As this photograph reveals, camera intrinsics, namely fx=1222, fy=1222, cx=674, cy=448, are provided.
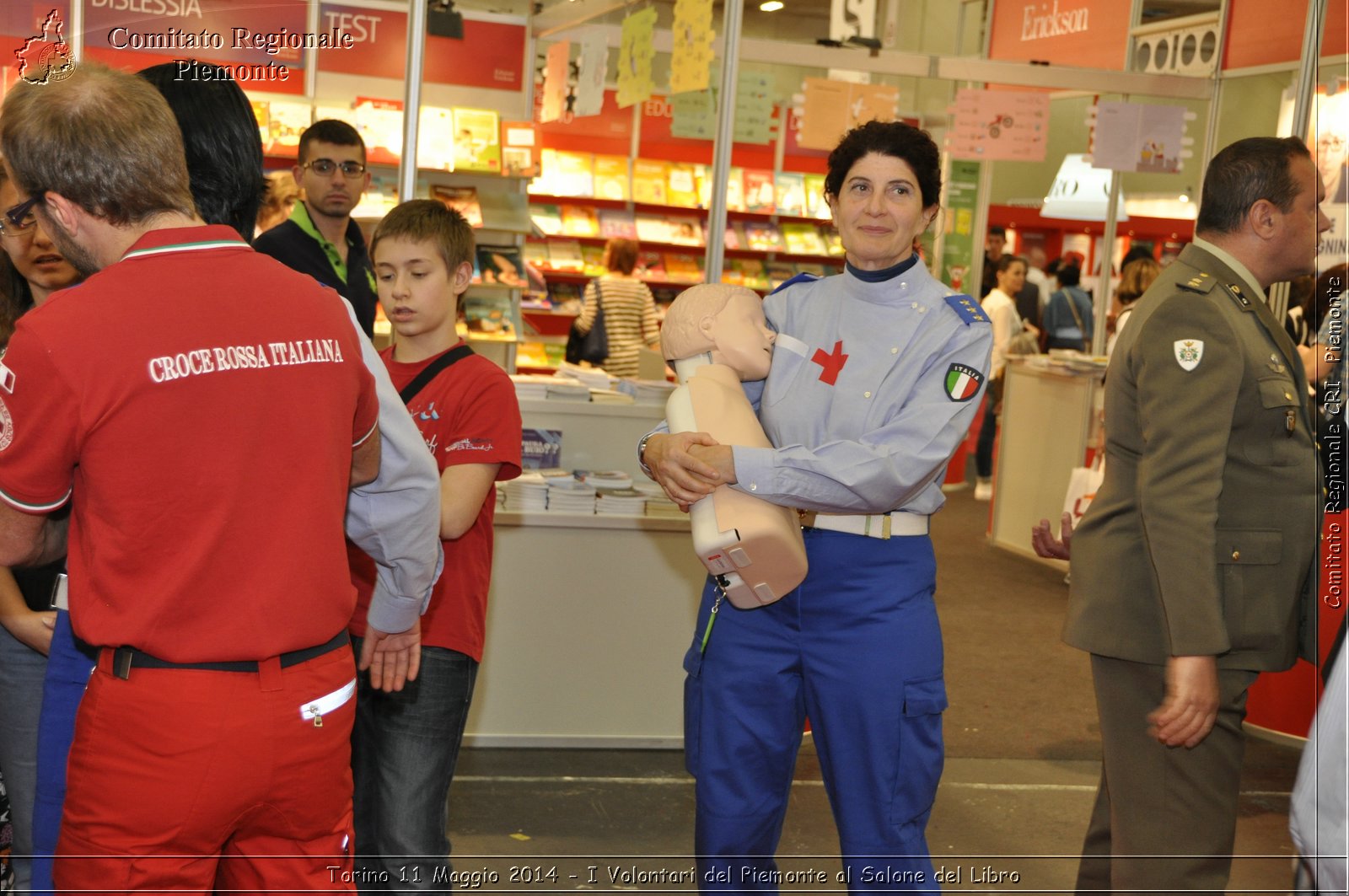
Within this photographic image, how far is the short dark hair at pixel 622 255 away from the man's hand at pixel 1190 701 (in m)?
6.36

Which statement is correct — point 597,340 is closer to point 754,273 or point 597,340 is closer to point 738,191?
point 754,273

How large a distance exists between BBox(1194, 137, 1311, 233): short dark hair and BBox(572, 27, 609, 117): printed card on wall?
2.63 meters

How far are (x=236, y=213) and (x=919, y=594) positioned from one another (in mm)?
1314

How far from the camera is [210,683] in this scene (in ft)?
4.62

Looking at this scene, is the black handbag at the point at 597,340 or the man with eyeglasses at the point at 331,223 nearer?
the man with eyeglasses at the point at 331,223

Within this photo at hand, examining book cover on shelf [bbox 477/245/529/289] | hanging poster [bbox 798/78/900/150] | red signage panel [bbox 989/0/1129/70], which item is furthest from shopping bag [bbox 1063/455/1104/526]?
red signage panel [bbox 989/0/1129/70]

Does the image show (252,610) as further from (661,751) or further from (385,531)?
(661,751)

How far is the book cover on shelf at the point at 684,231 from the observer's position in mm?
10664

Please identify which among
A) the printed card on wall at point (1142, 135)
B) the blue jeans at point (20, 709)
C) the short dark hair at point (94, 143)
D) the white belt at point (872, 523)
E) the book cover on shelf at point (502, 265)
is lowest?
the blue jeans at point (20, 709)

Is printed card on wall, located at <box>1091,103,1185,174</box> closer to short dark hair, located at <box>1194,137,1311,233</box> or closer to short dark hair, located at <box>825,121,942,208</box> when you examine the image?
short dark hair, located at <box>1194,137,1311,233</box>

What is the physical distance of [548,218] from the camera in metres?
10.1

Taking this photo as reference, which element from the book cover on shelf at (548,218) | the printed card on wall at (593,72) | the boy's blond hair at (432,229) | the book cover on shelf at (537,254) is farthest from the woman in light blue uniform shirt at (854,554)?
the book cover on shelf at (548,218)

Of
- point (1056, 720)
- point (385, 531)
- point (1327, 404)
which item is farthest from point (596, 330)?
point (385, 531)

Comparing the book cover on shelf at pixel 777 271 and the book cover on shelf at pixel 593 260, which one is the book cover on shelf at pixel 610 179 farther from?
the book cover on shelf at pixel 777 271
